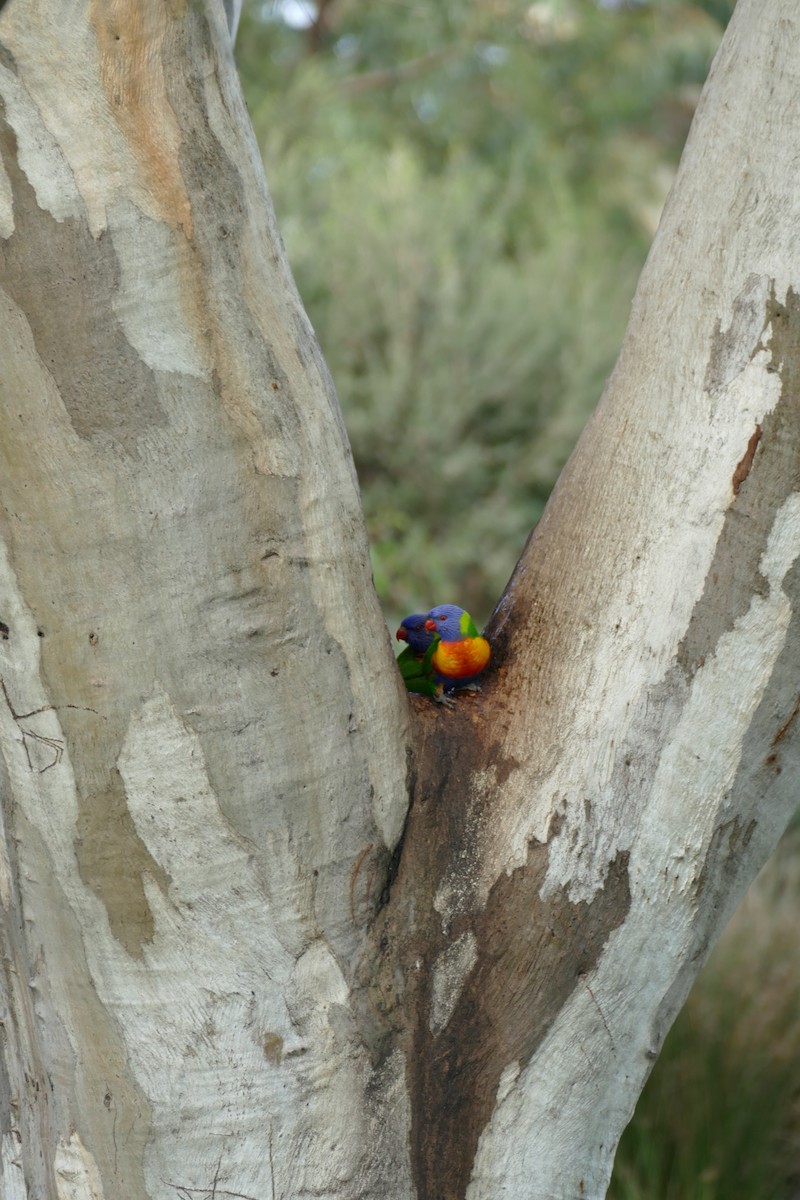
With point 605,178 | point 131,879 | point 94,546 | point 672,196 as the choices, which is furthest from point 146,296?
point 605,178

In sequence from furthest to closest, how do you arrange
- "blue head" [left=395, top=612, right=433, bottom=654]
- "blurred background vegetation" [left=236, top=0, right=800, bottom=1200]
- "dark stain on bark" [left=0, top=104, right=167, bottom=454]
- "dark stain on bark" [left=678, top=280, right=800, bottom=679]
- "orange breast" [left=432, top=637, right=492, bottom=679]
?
"blurred background vegetation" [left=236, top=0, right=800, bottom=1200] → "blue head" [left=395, top=612, right=433, bottom=654] → "orange breast" [left=432, top=637, right=492, bottom=679] → "dark stain on bark" [left=678, top=280, right=800, bottom=679] → "dark stain on bark" [left=0, top=104, right=167, bottom=454]

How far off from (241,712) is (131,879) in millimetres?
259

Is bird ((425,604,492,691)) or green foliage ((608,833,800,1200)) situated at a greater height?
bird ((425,604,492,691))

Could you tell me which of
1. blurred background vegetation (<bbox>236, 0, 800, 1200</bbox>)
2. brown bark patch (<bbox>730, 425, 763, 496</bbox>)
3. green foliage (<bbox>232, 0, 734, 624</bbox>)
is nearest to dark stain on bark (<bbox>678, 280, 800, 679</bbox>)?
brown bark patch (<bbox>730, 425, 763, 496</bbox>)

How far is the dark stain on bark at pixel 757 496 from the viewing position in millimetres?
1374

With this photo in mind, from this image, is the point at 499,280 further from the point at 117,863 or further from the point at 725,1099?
the point at 117,863

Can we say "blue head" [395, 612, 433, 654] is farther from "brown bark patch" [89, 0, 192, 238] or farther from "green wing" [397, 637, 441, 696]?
"brown bark patch" [89, 0, 192, 238]

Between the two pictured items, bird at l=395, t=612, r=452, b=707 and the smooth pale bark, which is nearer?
the smooth pale bark

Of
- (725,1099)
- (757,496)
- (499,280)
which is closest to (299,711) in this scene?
(757,496)

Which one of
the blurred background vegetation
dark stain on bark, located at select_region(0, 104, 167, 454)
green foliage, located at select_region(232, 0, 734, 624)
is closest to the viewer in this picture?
dark stain on bark, located at select_region(0, 104, 167, 454)

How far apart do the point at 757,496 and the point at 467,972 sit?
30.3 inches

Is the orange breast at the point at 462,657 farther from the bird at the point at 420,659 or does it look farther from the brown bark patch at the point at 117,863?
→ the brown bark patch at the point at 117,863

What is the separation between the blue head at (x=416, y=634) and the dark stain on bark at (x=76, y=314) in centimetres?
75

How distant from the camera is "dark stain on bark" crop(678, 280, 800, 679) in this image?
137cm
